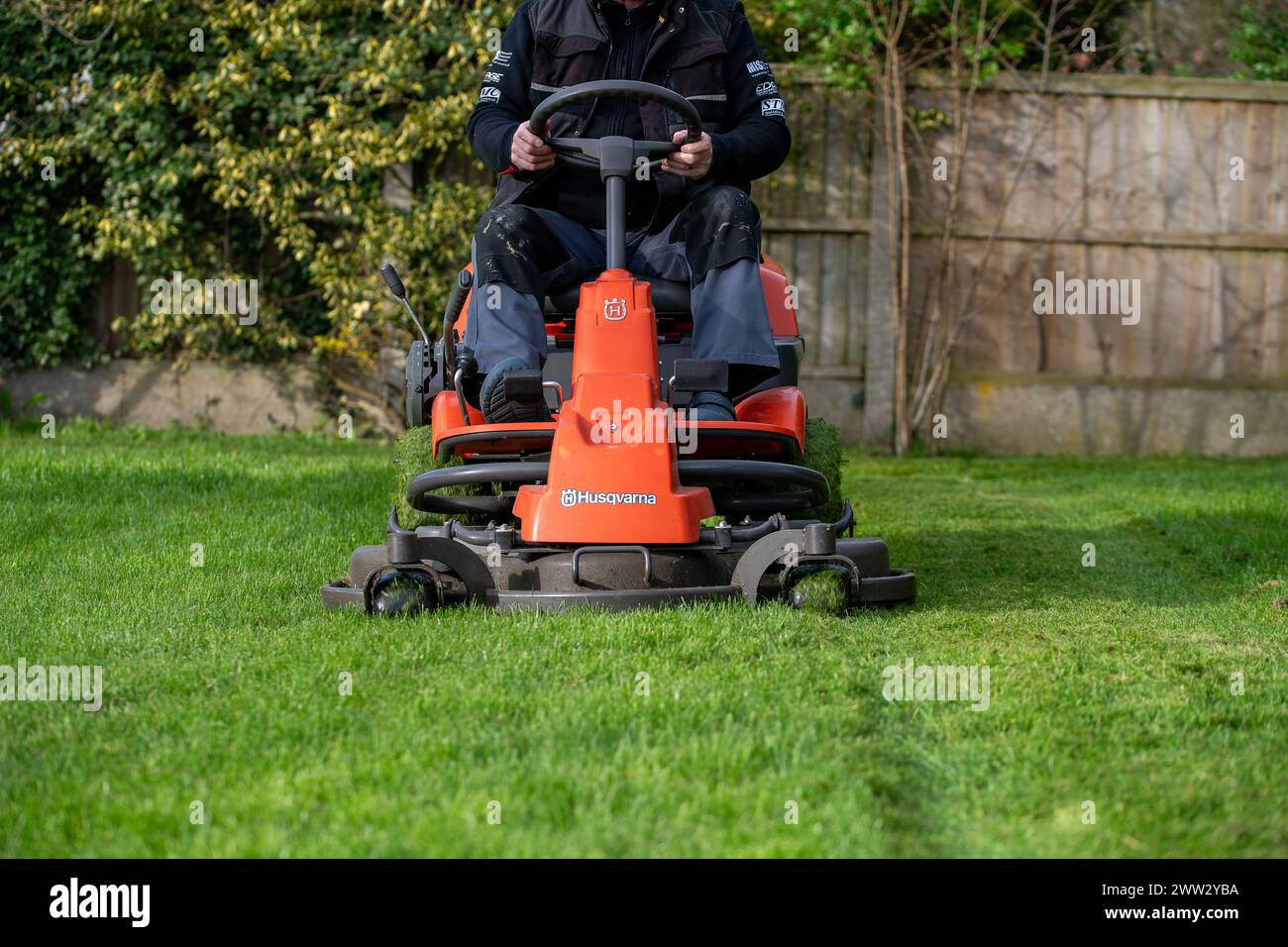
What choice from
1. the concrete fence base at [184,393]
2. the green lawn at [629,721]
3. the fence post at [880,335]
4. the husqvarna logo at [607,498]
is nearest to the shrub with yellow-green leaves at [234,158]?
the concrete fence base at [184,393]

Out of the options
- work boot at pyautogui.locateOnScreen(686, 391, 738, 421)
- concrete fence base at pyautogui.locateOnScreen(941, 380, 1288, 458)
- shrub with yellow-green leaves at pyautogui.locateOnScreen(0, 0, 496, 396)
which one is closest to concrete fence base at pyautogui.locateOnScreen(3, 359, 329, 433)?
shrub with yellow-green leaves at pyautogui.locateOnScreen(0, 0, 496, 396)

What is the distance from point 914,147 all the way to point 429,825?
7.97m

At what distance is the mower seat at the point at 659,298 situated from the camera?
14.0 ft

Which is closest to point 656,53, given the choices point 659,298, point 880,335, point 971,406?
point 659,298

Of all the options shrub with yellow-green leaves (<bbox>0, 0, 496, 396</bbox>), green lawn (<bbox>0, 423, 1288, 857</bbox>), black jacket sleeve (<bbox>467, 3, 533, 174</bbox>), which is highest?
shrub with yellow-green leaves (<bbox>0, 0, 496, 396</bbox>)

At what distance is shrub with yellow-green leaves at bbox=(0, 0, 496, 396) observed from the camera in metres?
8.79

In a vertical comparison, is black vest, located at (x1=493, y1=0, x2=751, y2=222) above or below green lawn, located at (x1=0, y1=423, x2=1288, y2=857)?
above

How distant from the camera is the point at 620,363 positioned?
12.5ft

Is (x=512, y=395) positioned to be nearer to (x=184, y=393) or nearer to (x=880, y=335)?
(x=880, y=335)

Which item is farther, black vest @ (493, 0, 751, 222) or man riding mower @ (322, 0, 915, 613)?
black vest @ (493, 0, 751, 222)

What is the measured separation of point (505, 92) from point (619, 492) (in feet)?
5.30

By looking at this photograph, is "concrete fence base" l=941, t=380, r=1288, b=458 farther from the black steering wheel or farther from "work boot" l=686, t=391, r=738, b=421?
"work boot" l=686, t=391, r=738, b=421

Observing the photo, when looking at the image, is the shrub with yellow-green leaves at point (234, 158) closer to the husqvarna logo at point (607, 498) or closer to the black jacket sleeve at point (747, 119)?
the black jacket sleeve at point (747, 119)
